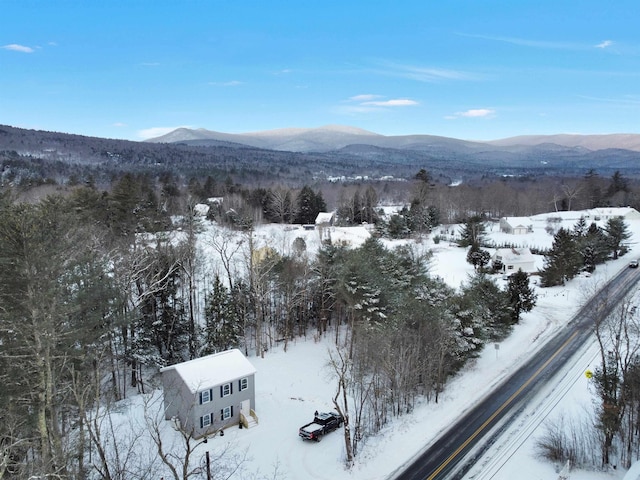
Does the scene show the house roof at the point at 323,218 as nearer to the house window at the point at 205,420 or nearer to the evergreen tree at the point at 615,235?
the evergreen tree at the point at 615,235

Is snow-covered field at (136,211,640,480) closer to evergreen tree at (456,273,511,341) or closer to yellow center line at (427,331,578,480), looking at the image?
yellow center line at (427,331,578,480)

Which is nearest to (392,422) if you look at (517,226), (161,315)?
(161,315)

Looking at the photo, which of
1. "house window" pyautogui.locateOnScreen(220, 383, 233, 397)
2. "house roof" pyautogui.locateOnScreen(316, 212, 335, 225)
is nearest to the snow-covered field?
"house window" pyautogui.locateOnScreen(220, 383, 233, 397)

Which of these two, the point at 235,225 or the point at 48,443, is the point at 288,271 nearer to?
the point at 48,443

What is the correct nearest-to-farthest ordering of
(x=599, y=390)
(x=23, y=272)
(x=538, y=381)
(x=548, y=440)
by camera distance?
1. (x=23, y=272)
2. (x=548, y=440)
3. (x=599, y=390)
4. (x=538, y=381)

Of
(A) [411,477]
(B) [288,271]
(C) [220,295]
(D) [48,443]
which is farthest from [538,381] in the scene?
(D) [48,443]

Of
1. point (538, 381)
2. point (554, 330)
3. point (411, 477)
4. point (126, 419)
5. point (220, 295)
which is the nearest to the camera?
point (411, 477)

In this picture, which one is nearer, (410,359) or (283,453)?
(283,453)
